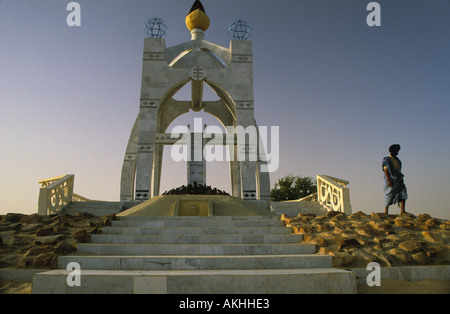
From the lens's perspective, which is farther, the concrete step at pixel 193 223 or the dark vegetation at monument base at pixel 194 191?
the dark vegetation at monument base at pixel 194 191

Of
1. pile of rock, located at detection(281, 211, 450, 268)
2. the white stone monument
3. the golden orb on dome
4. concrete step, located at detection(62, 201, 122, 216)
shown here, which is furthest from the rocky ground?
the golden orb on dome

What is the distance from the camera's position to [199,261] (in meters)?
5.50

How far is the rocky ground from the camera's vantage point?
18.5 ft

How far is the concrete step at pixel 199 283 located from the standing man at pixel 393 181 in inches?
197

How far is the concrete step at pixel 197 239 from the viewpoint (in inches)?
265

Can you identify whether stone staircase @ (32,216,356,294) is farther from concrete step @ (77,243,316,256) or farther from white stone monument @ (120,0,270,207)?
white stone monument @ (120,0,270,207)

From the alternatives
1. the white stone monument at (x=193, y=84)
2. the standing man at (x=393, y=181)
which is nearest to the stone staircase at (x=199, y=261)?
the standing man at (x=393, y=181)

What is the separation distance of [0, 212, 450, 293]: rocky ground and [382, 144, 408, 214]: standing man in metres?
0.51

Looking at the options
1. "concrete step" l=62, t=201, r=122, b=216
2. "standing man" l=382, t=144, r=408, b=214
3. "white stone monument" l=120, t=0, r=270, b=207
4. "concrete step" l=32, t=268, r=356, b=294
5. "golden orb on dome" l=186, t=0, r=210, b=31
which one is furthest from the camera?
"golden orb on dome" l=186, t=0, r=210, b=31

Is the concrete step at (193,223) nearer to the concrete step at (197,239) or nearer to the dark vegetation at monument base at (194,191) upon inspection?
the concrete step at (197,239)

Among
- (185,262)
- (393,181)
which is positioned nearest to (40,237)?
(185,262)

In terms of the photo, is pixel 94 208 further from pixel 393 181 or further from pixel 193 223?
pixel 393 181

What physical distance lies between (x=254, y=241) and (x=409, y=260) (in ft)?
9.28
